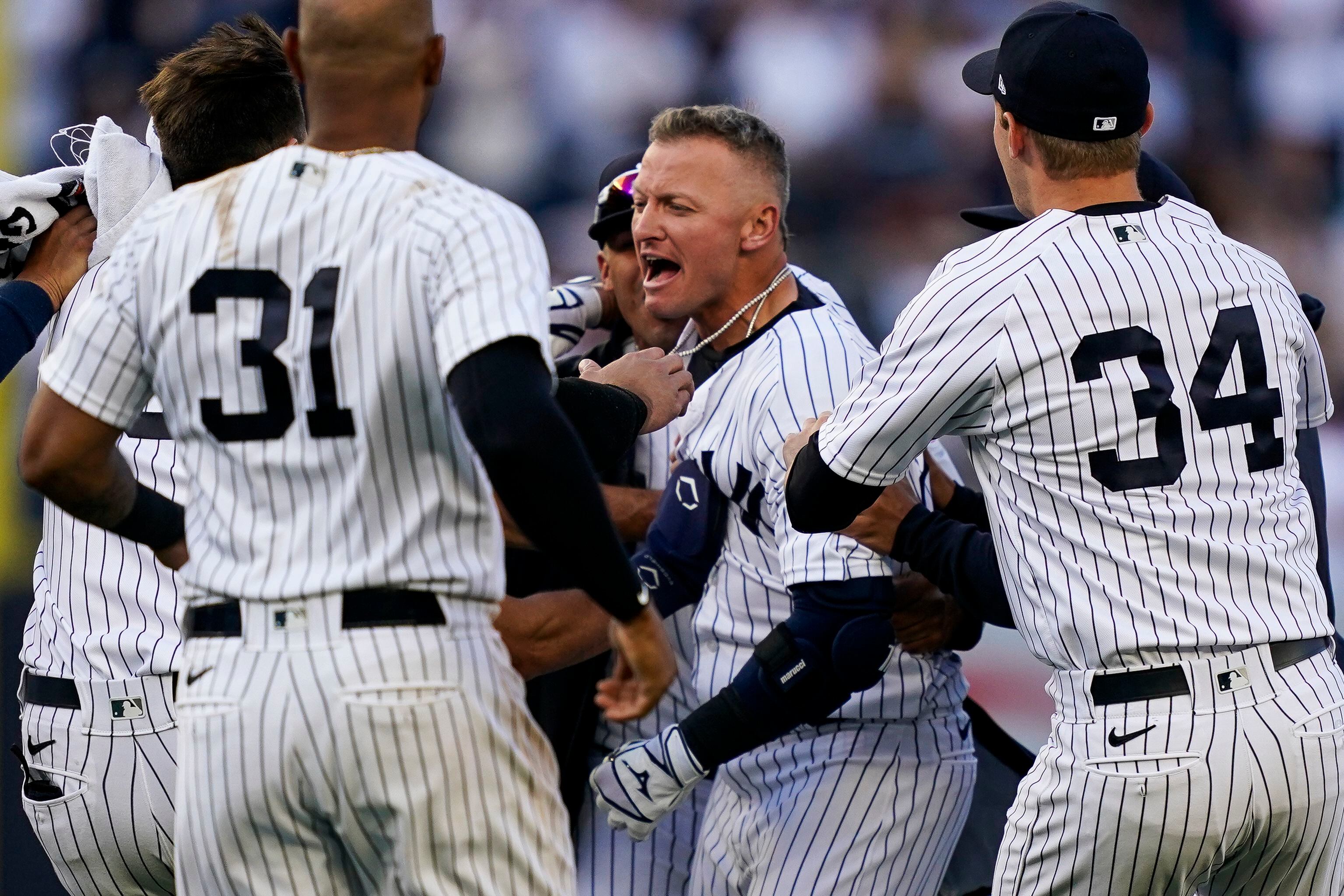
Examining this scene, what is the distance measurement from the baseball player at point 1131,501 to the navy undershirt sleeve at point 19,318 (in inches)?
62.8

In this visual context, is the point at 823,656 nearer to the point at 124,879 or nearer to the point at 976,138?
the point at 124,879

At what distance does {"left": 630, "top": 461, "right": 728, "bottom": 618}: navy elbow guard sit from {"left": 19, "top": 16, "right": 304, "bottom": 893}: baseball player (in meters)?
1.05

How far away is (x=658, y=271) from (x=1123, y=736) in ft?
5.62

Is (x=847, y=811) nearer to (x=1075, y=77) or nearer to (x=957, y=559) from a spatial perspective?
(x=957, y=559)

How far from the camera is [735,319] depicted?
12.3 feet

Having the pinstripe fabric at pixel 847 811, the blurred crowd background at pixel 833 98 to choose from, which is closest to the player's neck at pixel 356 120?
the pinstripe fabric at pixel 847 811

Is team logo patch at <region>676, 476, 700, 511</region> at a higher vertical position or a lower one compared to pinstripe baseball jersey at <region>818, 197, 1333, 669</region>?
lower

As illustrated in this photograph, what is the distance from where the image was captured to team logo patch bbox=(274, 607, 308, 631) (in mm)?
2156

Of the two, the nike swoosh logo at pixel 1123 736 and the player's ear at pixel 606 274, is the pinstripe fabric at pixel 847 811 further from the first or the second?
the player's ear at pixel 606 274

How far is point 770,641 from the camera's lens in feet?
10.5

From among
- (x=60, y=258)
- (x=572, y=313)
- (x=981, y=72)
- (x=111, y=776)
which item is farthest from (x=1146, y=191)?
(x=111, y=776)

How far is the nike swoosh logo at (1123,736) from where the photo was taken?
258 centimetres

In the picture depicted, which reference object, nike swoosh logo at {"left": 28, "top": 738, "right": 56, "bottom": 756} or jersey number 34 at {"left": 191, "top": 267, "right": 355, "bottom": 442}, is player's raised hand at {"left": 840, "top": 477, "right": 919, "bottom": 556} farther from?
nike swoosh logo at {"left": 28, "top": 738, "right": 56, "bottom": 756}

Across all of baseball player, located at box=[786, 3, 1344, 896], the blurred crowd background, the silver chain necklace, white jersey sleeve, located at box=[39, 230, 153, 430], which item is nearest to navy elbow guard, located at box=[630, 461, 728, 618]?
the silver chain necklace
